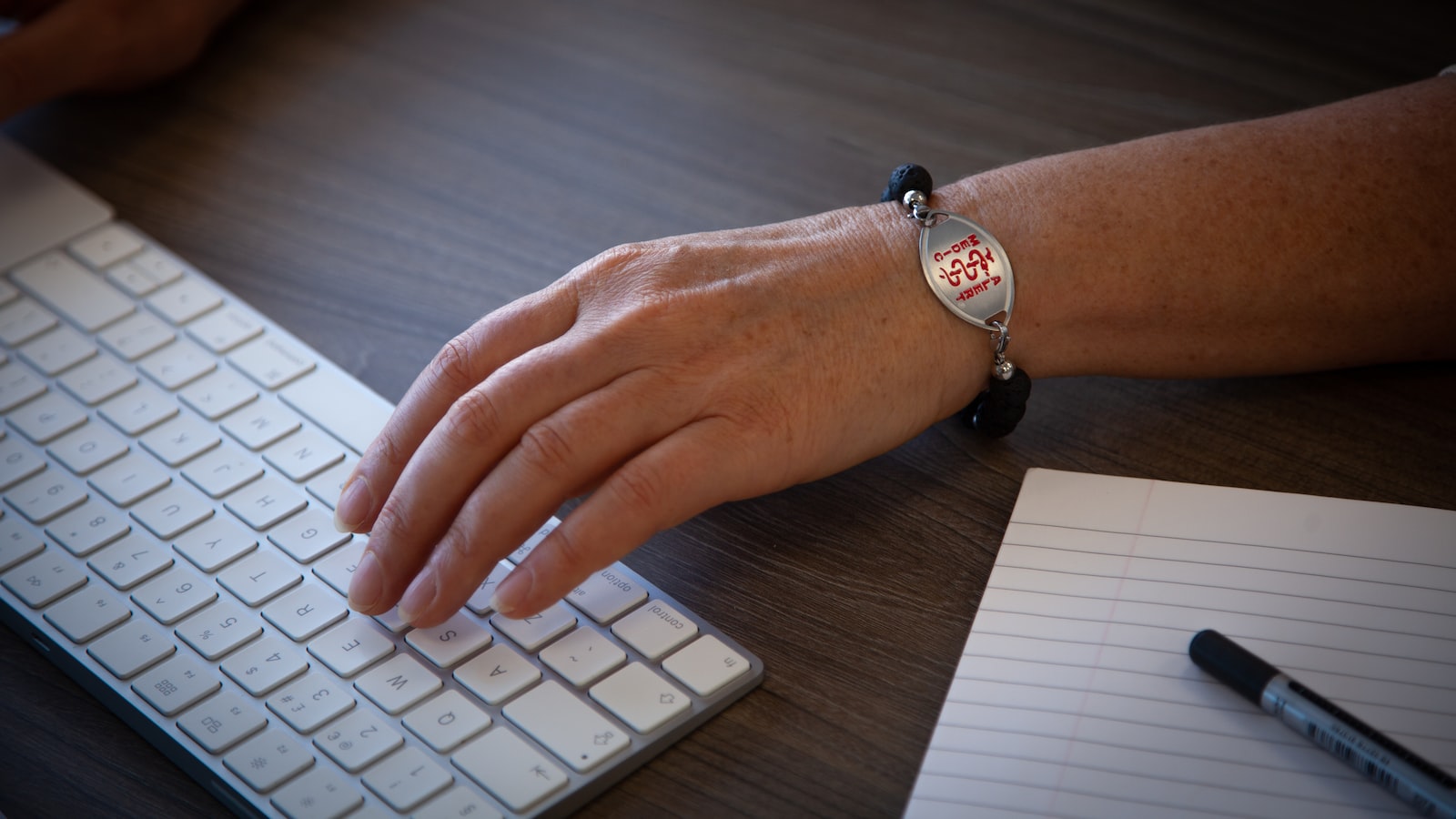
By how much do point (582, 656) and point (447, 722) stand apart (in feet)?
0.26

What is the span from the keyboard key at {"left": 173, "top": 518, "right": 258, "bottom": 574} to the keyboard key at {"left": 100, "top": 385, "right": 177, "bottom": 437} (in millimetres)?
113

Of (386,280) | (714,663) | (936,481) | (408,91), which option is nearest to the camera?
(714,663)

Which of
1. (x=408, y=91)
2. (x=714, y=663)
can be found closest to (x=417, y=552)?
(x=714, y=663)

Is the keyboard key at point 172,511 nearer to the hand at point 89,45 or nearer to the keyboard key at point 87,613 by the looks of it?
the keyboard key at point 87,613

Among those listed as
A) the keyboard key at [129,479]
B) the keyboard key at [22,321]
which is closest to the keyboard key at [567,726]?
the keyboard key at [129,479]

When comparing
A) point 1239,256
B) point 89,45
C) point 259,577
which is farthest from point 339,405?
point 1239,256

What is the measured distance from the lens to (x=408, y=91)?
1098 millimetres

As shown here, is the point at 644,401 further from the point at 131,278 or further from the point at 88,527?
the point at 131,278

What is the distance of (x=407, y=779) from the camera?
58 centimetres

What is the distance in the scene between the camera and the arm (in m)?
0.69

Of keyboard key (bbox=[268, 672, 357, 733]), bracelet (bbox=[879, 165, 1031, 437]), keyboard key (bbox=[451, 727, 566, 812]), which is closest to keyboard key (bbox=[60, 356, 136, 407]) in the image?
keyboard key (bbox=[268, 672, 357, 733])

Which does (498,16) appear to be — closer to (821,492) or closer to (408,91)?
(408,91)

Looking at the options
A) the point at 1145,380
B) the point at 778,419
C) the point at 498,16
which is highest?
the point at 498,16

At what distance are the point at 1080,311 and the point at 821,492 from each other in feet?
0.71
